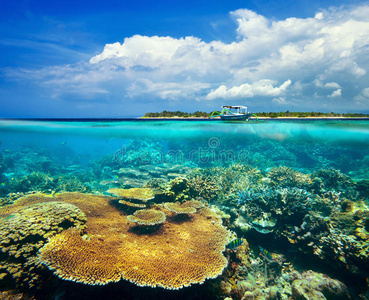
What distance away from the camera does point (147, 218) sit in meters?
5.00

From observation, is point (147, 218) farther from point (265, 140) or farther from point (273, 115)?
point (265, 140)

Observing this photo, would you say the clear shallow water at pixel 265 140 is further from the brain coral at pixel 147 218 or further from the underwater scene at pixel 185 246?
the brain coral at pixel 147 218

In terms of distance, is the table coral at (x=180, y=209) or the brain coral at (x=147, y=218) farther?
the table coral at (x=180, y=209)

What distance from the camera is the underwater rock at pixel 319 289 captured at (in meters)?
3.91

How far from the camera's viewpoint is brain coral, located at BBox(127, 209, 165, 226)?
4.66m

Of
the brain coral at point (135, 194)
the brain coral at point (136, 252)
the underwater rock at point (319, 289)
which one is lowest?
the underwater rock at point (319, 289)

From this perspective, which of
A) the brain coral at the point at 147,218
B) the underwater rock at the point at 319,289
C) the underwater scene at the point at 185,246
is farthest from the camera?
the brain coral at the point at 147,218

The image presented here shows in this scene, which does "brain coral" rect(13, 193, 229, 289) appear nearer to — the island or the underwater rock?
the underwater rock

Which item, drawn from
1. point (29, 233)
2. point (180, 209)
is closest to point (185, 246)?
point (180, 209)

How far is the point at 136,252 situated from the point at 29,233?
230 cm

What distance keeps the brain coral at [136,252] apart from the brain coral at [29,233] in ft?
1.07

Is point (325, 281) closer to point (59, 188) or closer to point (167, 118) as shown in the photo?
point (59, 188)

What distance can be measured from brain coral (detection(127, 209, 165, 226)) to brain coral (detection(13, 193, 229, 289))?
1.34ft

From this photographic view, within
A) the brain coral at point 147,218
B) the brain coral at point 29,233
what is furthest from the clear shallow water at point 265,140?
the brain coral at point 29,233
